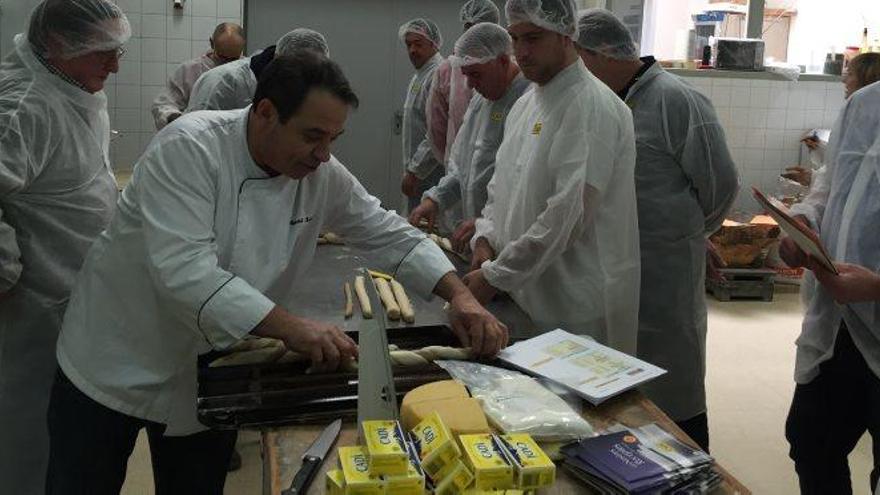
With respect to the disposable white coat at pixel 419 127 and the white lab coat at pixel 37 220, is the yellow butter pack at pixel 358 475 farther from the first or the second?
the disposable white coat at pixel 419 127

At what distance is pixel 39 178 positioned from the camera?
6.37ft

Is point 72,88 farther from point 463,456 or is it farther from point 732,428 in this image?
point 732,428

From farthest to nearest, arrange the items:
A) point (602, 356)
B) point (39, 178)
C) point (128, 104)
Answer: point (128, 104)
point (39, 178)
point (602, 356)

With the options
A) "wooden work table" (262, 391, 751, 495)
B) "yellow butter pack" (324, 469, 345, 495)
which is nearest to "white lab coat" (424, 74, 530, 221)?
"wooden work table" (262, 391, 751, 495)

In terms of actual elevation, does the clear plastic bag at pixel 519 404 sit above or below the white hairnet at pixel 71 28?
below

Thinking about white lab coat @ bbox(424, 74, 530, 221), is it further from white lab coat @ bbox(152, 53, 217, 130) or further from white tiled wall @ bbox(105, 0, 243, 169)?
white tiled wall @ bbox(105, 0, 243, 169)

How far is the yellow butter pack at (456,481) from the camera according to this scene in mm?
1006

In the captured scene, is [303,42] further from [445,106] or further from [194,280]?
[194,280]

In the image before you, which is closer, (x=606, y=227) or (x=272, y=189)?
(x=272, y=189)

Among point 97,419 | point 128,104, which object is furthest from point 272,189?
point 128,104

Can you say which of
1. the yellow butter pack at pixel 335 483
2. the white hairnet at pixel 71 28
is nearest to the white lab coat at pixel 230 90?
the white hairnet at pixel 71 28

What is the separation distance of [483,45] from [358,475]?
233 cm

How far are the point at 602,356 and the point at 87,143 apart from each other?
141 centimetres

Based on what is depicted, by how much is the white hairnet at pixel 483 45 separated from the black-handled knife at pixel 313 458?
2046 millimetres
